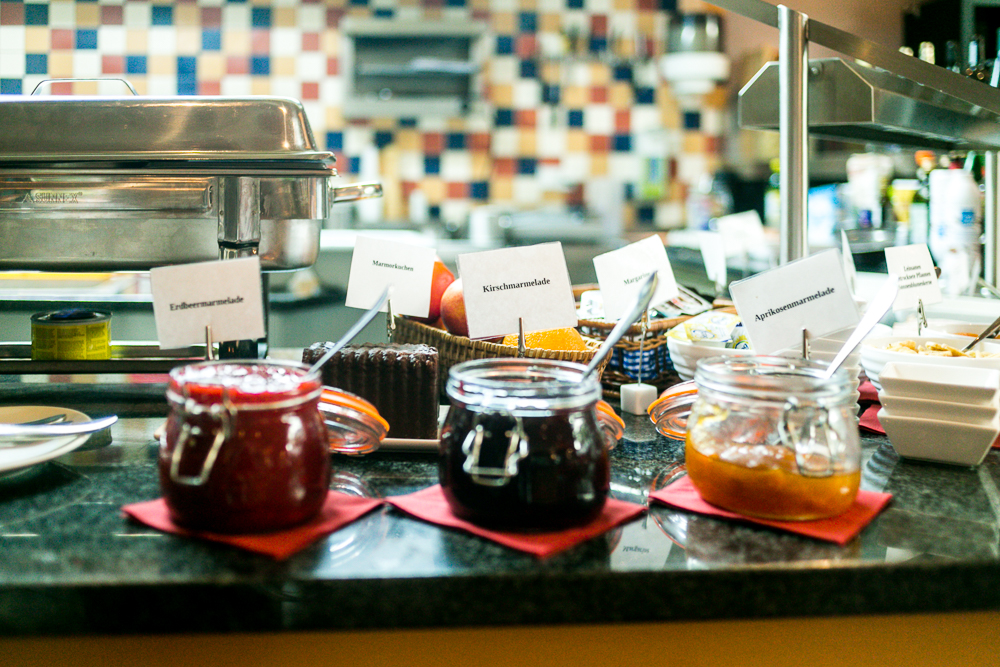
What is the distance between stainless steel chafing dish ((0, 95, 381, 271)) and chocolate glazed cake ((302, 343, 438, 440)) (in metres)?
0.28

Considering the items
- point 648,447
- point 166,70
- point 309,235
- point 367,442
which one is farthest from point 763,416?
point 166,70

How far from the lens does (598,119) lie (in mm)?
4508

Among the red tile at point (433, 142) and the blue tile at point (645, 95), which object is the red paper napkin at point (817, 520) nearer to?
the red tile at point (433, 142)

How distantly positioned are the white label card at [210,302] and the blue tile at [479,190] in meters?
3.73

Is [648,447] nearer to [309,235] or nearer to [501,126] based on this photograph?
[309,235]

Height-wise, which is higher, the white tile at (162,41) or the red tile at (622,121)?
the white tile at (162,41)

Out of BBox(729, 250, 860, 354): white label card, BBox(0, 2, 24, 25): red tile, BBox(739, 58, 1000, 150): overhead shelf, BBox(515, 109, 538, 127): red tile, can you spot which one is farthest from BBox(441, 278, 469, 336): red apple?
BBox(0, 2, 24, 25): red tile

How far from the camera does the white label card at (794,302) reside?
0.85m

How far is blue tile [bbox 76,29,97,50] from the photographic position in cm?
416

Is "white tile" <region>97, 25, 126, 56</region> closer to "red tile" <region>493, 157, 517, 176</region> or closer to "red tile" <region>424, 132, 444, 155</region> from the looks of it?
"red tile" <region>424, 132, 444, 155</region>

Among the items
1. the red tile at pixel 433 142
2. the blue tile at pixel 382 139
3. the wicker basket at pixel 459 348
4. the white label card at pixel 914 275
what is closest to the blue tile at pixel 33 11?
the blue tile at pixel 382 139

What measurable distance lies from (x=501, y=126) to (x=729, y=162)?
130 centimetres

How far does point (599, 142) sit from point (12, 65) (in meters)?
3.06

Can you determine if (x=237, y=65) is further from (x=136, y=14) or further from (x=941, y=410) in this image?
(x=941, y=410)
